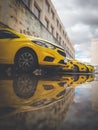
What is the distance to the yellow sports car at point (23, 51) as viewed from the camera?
21.4 feet

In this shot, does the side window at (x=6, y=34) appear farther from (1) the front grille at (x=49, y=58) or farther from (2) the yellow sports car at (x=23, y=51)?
(1) the front grille at (x=49, y=58)

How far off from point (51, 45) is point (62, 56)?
0.65 m

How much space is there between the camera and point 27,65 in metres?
6.75

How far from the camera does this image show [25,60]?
6.68 metres

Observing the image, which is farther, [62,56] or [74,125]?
[62,56]

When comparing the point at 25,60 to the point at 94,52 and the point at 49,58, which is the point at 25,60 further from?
the point at 94,52

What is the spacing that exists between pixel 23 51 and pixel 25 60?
11.4 inches

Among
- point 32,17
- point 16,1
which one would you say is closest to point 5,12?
point 16,1

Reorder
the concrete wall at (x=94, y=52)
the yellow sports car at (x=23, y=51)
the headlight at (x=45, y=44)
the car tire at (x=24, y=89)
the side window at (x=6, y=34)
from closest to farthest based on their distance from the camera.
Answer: the car tire at (x=24, y=89), the yellow sports car at (x=23, y=51), the side window at (x=6, y=34), the headlight at (x=45, y=44), the concrete wall at (x=94, y=52)

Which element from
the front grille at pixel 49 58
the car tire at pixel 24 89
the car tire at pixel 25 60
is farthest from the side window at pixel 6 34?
the car tire at pixel 24 89

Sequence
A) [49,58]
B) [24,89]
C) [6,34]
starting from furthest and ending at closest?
[49,58], [6,34], [24,89]

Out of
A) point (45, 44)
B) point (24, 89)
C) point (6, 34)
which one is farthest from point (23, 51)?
point (24, 89)

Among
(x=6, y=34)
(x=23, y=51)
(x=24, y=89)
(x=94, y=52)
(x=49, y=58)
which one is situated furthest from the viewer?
(x=94, y=52)

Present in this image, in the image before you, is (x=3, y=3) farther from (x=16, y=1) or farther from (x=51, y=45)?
(x=51, y=45)
